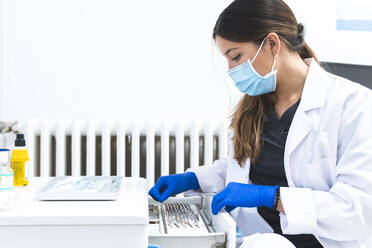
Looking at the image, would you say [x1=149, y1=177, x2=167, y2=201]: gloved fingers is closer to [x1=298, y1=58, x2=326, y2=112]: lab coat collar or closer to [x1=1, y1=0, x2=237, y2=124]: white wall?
[x1=298, y1=58, x2=326, y2=112]: lab coat collar

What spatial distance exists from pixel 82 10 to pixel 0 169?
1.36m

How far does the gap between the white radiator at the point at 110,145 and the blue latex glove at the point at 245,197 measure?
982 millimetres

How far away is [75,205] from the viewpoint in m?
0.78

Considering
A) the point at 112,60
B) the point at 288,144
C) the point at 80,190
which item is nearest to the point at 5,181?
the point at 80,190

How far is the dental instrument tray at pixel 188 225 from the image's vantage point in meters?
0.81

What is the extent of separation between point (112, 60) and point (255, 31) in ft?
3.48

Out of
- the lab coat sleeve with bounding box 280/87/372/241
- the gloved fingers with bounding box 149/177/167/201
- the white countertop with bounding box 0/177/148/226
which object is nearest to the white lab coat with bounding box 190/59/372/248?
the lab coat sleeve with bounding box 280/87/372/241

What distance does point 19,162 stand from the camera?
96cm

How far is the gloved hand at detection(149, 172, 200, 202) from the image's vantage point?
3.88 feet

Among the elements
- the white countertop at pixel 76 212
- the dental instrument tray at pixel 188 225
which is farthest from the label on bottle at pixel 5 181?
the dental instrument tray at pixel 188 225

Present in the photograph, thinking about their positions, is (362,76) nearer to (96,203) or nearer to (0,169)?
(96,203)

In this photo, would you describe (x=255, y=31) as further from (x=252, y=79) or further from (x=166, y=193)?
(x=166, y=193)

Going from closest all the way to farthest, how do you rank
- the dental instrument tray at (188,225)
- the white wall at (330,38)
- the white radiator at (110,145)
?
the dental instrument tray at (188,225) < the white radiator at (110,145) < the white wall at (330,38)

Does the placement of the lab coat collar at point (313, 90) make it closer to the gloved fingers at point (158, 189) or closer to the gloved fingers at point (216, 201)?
the gloved fingers at point (216, 201)
